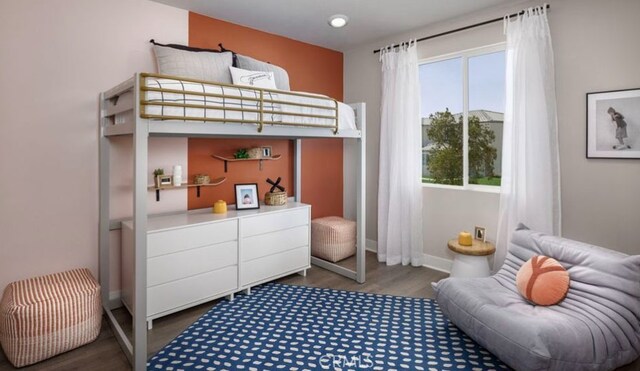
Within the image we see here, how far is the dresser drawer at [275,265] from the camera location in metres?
3.03

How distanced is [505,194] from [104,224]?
10.4 feet

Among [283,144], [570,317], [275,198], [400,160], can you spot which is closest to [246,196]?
[275,198]

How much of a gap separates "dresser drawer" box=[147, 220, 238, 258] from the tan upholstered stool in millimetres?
1194

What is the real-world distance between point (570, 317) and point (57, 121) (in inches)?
132

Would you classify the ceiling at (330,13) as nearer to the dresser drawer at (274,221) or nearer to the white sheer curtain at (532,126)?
the white sheer curtain at (532,126)

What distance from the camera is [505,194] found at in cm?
307

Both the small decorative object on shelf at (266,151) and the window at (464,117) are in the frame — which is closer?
the window at (464,117)

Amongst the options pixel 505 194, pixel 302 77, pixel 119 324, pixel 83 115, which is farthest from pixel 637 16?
pixel 119 324

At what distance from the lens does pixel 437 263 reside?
3719 mm

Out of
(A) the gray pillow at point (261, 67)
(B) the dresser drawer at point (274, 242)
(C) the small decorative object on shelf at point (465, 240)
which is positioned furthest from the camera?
(A) the gray pillow at point (261, 67)

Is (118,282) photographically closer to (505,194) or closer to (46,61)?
(46,61)

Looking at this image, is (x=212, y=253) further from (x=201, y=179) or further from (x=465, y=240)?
(x=465, y=240)

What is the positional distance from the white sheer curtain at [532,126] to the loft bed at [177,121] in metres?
1.25

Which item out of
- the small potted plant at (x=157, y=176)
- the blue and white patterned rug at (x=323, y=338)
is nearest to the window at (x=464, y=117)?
the blue and white patterned rug at (x=323, y=338)
